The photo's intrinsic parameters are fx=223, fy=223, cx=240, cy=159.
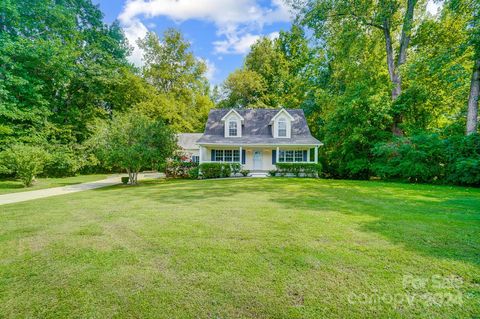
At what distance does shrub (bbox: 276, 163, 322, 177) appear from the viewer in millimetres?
17141

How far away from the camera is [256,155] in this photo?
20.1m

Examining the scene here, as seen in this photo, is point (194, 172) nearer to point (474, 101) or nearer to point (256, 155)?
point (256, 155)

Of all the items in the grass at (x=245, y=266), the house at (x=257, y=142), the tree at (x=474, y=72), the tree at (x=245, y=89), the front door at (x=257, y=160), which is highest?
the tree at (x=245, y=89)

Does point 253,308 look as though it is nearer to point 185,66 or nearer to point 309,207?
point 309,207

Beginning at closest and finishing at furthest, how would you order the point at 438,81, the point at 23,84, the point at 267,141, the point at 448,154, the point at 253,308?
the point at 253,308 < the point at 448,154 < the point at 438,81 < the point at 23,84 < the point at 267,141

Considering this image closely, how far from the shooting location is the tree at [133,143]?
1370 centimetres

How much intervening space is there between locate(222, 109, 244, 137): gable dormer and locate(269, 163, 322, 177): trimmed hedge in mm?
5286

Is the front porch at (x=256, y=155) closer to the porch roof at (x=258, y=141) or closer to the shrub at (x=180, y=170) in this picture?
the porch roof at (x=258, y=141)

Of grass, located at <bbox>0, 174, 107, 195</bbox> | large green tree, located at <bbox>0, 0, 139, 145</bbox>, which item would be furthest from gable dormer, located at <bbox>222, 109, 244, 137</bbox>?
large green tree, located at <bbox>0, 0, 139, 145</bbox>

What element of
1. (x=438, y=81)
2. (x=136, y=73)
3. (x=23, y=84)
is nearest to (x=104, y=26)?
(x=136, y=73)

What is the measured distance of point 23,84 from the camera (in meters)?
18.0

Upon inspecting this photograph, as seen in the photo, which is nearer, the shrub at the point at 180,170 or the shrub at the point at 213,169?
the shrub at the point at 213,169

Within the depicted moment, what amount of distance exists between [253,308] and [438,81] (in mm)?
20372

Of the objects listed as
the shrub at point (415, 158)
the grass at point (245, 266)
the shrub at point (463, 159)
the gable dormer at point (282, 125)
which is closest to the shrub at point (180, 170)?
the gable dormer at point (282, 125)
